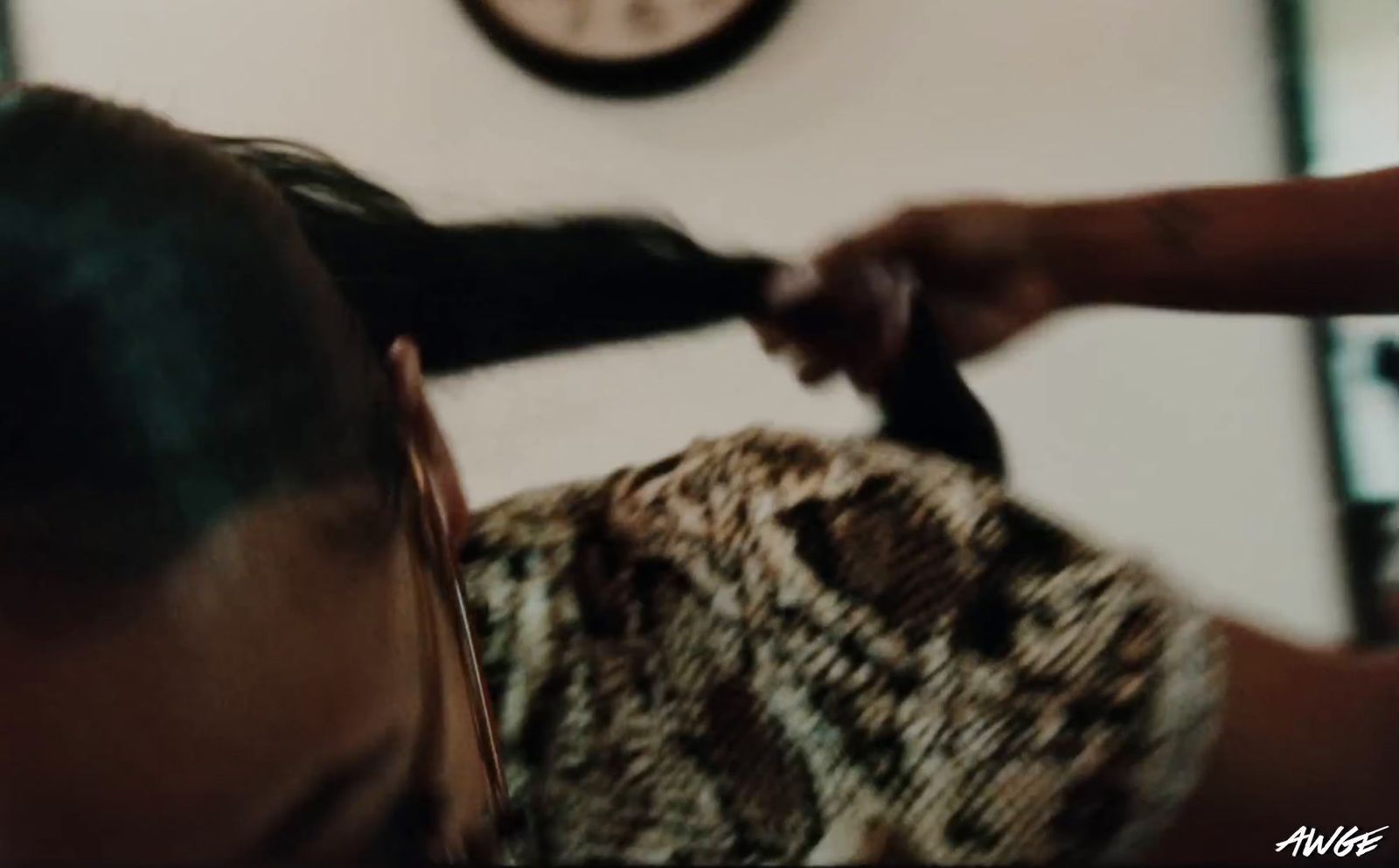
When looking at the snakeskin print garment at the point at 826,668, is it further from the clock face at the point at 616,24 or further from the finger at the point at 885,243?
the clock face at the point at 616,24

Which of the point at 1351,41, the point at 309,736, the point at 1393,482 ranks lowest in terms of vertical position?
the point at 1393,482

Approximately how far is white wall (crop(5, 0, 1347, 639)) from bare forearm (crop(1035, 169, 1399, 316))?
35cm

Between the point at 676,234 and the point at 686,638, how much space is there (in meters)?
0.23

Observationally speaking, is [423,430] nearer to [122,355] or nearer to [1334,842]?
[122,355]

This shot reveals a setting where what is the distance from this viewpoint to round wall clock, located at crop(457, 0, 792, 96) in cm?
103

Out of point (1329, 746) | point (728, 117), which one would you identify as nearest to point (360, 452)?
point (1329, 746)

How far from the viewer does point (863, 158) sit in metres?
1.05

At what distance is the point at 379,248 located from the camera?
54 cm

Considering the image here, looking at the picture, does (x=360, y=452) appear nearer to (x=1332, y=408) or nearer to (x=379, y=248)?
(x=379, y=248)

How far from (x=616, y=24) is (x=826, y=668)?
2.37 feet

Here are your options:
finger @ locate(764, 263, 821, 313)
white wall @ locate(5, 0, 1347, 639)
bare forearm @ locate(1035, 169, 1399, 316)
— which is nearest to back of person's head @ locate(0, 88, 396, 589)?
finger @ locate(764, 263, 821, 313)

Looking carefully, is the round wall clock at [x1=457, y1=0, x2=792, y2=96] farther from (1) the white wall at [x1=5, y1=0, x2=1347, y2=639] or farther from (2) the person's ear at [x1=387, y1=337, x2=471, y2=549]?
(2) the person's ear at [x1=387, y1=337, x2=471, y2=549]

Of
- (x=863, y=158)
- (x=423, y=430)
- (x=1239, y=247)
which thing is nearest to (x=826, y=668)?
(x=423, y=430)

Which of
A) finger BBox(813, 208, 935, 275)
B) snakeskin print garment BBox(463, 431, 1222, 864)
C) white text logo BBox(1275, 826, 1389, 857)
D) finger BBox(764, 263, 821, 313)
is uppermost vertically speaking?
finger BBox(813, 208, 935, 275)
